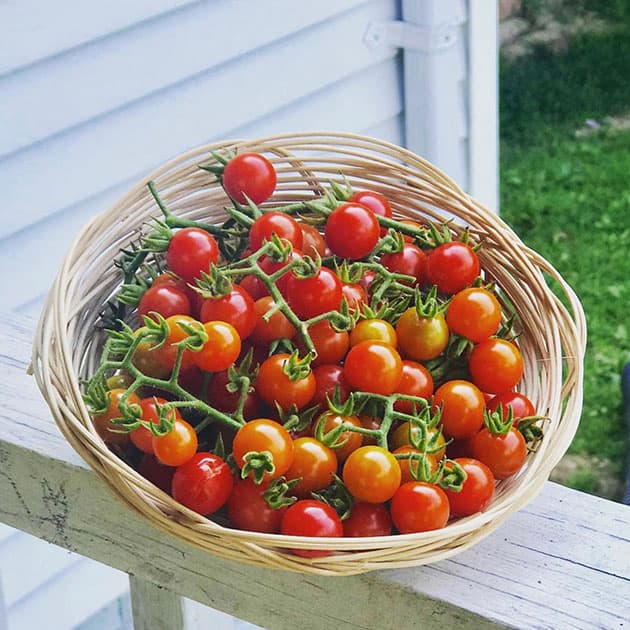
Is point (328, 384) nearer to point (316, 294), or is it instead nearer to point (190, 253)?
point (316, 294)

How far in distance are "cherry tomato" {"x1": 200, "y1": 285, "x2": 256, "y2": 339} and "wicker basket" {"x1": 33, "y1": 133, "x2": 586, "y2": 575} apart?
13 cm

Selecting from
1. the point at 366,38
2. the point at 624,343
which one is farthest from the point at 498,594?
the point at 624,343

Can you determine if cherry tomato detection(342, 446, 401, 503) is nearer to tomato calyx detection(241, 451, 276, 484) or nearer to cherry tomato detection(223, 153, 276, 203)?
tomato calyx detection(241, 451, 276, 484)

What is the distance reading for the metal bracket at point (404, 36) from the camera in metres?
2.51

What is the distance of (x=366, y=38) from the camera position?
2.50 m

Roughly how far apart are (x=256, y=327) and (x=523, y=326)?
0.30 meters

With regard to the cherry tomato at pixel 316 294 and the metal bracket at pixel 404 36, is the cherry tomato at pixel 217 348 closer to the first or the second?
the cherry tomato at pixel 316 294

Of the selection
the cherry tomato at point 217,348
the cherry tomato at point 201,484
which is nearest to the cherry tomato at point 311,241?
the cherry tomato at point 217,348

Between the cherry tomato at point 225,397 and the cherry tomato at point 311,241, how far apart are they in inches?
8.7

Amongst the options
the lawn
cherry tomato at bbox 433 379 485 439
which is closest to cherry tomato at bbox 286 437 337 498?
cherry tomato at bbox 433 379 485 439

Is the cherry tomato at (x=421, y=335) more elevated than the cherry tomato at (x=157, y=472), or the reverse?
the cherry tomato at (x=421, y=335)

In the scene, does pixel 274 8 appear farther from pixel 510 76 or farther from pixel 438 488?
Result: pixel 510 76

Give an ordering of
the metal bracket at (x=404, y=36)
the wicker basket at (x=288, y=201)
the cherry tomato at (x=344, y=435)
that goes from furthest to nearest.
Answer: the metal bracket at (x=404, y=36) → the cherry tomato at (x=344, y=435) → the wicker basket at (x=288, y=201)

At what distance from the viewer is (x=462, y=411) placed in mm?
920
